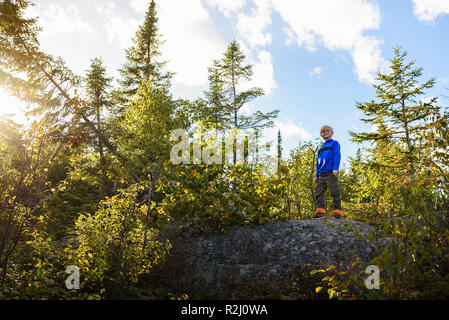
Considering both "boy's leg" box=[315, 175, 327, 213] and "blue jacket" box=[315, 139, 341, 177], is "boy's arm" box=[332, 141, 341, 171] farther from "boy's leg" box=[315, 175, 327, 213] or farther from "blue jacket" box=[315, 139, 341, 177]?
"boy's leg" box=[315, 175, 327, 213]

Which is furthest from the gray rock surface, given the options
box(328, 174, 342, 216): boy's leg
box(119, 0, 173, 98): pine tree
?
box(119, 0, 173, 98): pine tree

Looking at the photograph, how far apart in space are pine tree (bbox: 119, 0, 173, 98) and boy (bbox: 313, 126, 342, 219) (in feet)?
43.1

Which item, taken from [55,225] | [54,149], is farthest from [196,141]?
[55,225]

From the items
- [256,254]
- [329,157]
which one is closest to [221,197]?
[256,254]

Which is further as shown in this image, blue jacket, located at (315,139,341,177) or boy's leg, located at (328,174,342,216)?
blue jacket, located at (315,139,341,177)

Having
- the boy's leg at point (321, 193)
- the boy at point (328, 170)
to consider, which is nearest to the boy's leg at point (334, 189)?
the boy at point (328, 170)

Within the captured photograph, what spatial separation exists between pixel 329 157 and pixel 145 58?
15121 millimetres

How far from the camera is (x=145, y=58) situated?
55.0 feet

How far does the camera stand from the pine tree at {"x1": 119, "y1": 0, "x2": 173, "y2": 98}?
644 inches

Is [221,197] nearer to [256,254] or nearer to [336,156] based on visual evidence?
[256,254]
